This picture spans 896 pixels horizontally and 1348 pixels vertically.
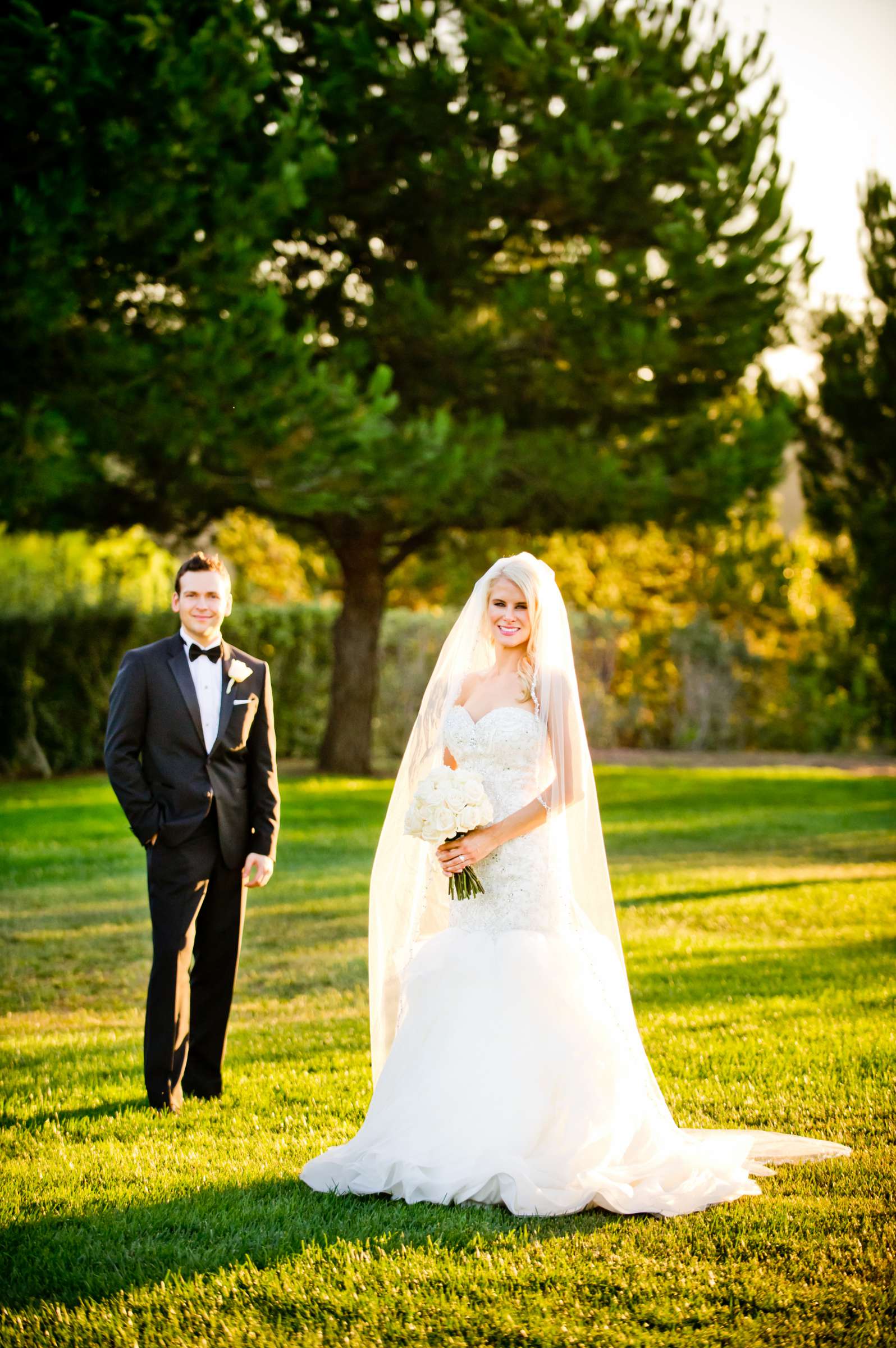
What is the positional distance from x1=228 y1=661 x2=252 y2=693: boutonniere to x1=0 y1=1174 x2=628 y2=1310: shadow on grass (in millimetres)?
1959

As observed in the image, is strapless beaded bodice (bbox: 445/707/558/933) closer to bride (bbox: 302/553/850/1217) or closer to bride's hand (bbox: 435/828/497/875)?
bride (bbox: 302/553/850/1217)

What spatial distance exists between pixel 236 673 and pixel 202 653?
0.16 m

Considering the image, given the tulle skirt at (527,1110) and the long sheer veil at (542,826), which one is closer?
the tulle skirt at (527,1110)

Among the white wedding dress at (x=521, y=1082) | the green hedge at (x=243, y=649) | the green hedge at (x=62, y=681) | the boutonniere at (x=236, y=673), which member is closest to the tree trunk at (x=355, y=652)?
the green hedge at (x=243, y=649)

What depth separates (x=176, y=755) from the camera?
504cm

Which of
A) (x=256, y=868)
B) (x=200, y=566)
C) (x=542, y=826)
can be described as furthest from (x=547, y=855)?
(x=200, y=566)

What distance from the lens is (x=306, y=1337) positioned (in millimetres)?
3090

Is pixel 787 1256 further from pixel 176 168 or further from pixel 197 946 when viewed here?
pixel 176 168

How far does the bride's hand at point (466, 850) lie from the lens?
4.38 meters

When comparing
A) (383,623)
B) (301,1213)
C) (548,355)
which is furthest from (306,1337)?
(383,623)

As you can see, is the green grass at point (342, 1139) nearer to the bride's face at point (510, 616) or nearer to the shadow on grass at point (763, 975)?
the shadow on grass at point (763, 975)

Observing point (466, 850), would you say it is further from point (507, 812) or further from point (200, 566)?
point (200, 566)

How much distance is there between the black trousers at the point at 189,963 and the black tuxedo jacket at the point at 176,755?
0.27 feet

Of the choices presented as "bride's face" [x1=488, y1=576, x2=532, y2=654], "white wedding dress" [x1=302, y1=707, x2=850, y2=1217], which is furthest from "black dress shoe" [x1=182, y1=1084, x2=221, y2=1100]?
"bride's face" [x1=488, y1=576, x2=532, y2=654]
